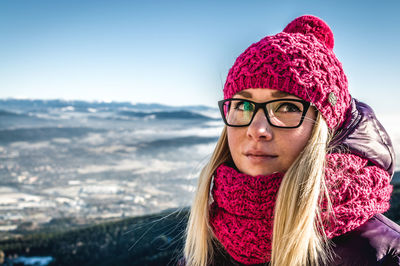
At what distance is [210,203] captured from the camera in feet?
5.91

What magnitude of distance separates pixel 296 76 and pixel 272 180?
0.51m

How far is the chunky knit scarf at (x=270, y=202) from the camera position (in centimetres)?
129

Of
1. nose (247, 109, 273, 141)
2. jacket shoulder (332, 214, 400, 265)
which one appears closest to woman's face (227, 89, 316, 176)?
nose (247, 109, 273, 141)

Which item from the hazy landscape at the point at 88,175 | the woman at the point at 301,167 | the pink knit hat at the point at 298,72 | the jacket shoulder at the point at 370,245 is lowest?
the hazy landscape at the point at 88,175

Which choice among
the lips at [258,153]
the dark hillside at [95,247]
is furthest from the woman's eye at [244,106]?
the dark hillside at [95,247]

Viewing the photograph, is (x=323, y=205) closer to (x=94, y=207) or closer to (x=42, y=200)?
(x=94, y=207)

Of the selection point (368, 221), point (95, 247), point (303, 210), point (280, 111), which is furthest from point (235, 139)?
point (95, 247)

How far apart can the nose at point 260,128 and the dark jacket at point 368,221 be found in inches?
13.2

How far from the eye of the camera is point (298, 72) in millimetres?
1435

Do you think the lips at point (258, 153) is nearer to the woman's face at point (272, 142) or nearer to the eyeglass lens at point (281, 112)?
the woman's face at point (272, 142)

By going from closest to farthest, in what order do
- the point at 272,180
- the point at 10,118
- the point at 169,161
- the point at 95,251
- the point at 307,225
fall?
the point at 307,225 → the point at 272,180 → the point at 95,251 → the point at 169,161 → the point at 10,118

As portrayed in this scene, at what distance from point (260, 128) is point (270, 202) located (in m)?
0.36

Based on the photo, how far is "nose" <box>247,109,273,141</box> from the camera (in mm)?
1427

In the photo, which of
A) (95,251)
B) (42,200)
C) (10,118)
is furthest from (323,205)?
Result: (10,118)
